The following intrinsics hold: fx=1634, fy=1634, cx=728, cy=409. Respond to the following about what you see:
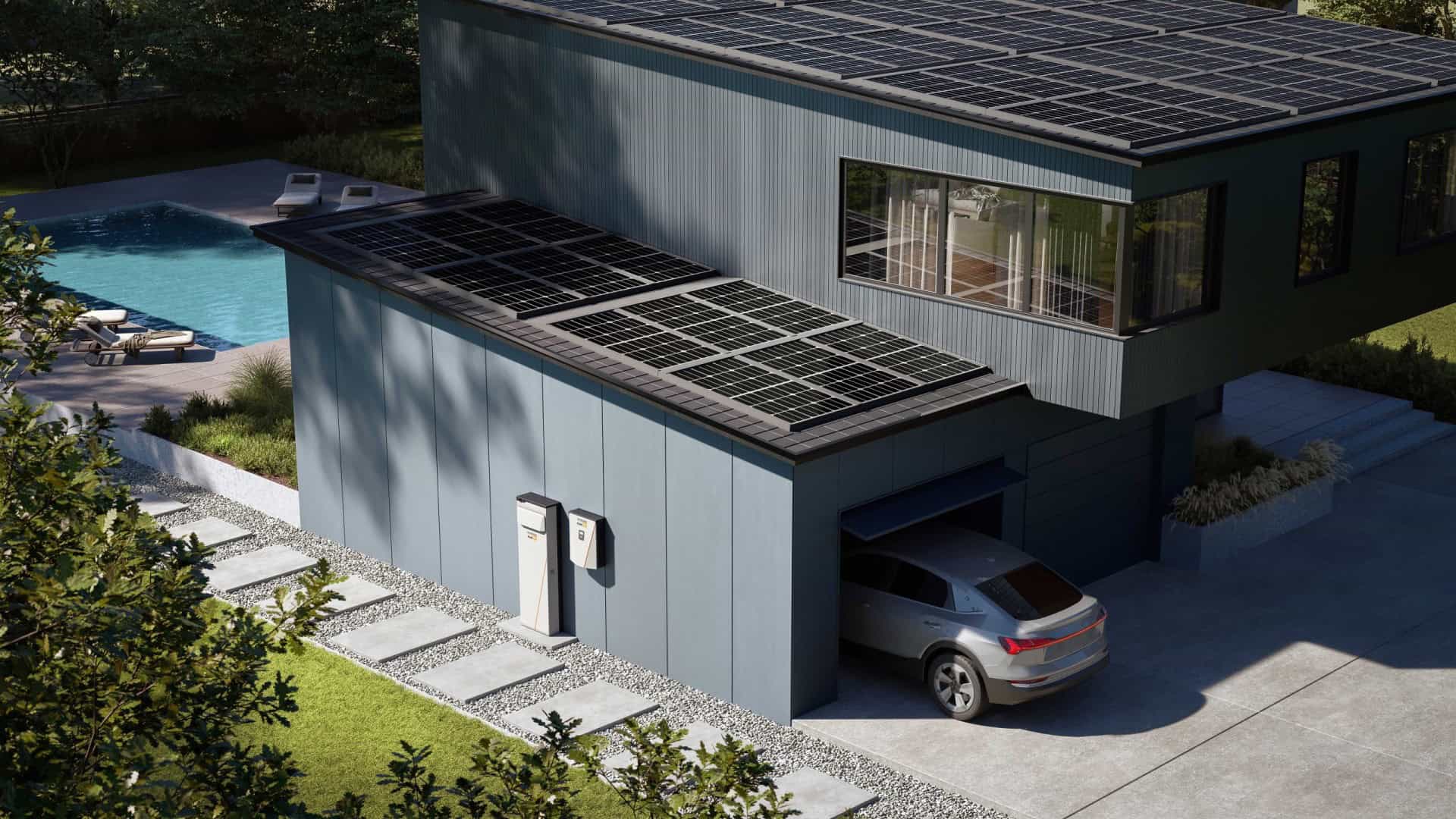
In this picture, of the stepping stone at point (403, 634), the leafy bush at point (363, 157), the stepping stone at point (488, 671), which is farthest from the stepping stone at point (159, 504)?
the leafy bush at point (363, 157)

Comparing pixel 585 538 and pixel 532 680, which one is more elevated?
pixel 585 538

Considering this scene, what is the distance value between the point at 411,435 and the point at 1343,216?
1117cm

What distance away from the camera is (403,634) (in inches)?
709

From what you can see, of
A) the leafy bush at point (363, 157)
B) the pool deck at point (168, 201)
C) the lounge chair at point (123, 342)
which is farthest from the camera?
the leafy bush at point (363, 157)

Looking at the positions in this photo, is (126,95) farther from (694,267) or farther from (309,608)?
(309,608)

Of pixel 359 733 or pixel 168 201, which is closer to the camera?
pixel 359 733

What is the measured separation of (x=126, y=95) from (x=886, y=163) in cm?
3265

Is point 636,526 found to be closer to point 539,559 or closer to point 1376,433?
point 539,559

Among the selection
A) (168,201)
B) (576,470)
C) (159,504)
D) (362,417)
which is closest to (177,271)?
(168,201)

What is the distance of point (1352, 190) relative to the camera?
18766 millimetres

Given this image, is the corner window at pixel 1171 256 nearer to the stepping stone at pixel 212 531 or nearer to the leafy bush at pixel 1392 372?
the leafy bush at pixel 1392 372

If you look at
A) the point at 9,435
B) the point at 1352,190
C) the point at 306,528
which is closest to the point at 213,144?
the point at 306,528

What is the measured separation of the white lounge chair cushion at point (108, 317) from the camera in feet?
93.4

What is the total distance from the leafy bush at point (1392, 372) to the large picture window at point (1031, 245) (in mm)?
9878
